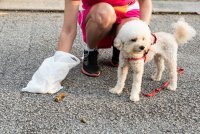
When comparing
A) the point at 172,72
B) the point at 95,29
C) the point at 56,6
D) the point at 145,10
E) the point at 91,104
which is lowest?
the point at 56,6

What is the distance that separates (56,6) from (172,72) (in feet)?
8.91

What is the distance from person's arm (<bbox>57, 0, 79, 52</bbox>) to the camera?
318cm

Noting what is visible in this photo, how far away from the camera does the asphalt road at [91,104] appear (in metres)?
2.57

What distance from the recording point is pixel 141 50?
274 cm

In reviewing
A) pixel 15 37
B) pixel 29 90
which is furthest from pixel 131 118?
pixel 15 37

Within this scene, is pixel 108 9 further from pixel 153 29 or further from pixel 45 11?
pixel 45 11

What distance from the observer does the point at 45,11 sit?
5332 millimetres

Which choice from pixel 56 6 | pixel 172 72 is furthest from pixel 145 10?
pixel 56 6

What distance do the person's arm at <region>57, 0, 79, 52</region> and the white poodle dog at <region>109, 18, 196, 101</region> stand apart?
49 cm

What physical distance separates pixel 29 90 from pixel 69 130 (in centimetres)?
63

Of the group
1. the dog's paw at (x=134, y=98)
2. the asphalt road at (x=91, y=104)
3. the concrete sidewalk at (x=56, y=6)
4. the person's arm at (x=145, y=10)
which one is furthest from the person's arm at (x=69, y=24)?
the concrete sidewalk at (x=56, y=6)

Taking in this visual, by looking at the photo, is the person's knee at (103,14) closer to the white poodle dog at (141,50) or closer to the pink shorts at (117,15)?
the pink shorts at (117,15)

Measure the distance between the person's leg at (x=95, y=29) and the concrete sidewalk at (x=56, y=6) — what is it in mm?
2086

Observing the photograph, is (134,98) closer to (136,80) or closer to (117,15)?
(136,80)
